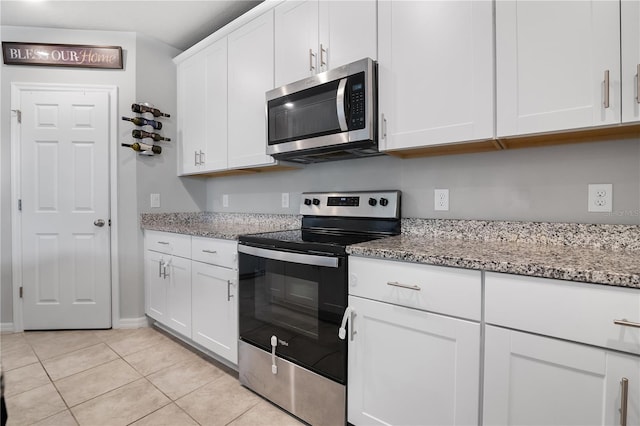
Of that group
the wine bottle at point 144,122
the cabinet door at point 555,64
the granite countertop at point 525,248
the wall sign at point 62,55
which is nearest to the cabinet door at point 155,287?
the granite countertop at point 525,248

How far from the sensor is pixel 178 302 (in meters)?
2.37

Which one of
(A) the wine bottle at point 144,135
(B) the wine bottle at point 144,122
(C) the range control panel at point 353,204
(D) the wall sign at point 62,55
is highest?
(D) the wall sign at point 62,55

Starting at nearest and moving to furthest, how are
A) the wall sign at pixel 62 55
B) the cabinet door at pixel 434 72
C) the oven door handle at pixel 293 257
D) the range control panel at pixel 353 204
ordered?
the cabinet door at pixel 434 72 < the oven door handle at pixel 293 257 < the range control panel at pixel 353 204 < the wall sign at pixel 62 55

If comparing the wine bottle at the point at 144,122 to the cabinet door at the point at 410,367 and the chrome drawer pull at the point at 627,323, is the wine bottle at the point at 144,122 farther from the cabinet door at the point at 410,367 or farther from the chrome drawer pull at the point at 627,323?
the chrome drawer pull at the point at 627,323

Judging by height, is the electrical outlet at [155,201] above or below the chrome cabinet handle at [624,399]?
above

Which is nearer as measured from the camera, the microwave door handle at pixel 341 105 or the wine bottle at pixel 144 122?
the microwave door handle at pixel 341 105

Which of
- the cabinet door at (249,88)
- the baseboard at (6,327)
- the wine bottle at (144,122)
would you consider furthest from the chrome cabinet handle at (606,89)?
the baseboard at (6,327)

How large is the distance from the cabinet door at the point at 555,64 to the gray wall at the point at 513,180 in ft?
0.95

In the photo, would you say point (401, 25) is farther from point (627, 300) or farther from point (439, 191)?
point (627, 300)

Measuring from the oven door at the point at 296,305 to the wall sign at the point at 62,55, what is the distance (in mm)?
2227

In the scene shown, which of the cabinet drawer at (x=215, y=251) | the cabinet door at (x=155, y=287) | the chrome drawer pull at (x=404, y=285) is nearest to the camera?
the chrome drawer pull at (x=404, y=285)

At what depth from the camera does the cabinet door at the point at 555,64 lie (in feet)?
3.59

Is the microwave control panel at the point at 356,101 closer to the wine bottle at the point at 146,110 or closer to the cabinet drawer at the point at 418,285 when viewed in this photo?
the cabinet drawer at the point at 418,285

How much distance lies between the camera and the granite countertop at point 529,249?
3.04ft
